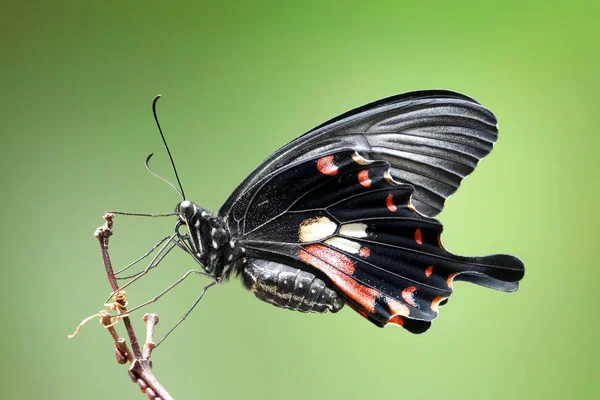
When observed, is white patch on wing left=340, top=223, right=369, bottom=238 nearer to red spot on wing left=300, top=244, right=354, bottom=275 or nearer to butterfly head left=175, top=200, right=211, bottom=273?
red spot on wing left=300, top=244, right=354, bottom=275

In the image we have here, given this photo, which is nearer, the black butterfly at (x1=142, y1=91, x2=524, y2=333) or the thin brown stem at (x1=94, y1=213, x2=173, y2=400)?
the thin brown stem at (x1=94, y1=213, x2=173, y2=400)

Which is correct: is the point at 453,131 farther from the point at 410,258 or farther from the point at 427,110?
the point at 410,258

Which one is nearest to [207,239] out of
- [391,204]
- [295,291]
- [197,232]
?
[197,232]

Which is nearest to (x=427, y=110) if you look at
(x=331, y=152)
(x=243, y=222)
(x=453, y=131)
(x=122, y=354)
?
(x=453, y=131)

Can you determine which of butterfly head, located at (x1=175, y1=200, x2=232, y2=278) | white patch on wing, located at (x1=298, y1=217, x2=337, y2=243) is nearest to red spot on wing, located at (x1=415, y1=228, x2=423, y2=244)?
white patch on wing, located at (x1=298, y1=217, x2=337, y2=243)

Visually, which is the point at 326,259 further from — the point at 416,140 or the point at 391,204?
the point at 416,140

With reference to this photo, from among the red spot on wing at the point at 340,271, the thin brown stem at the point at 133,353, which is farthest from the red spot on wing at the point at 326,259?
the thin brown stem at the point at 133,353

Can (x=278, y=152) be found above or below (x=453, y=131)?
above
